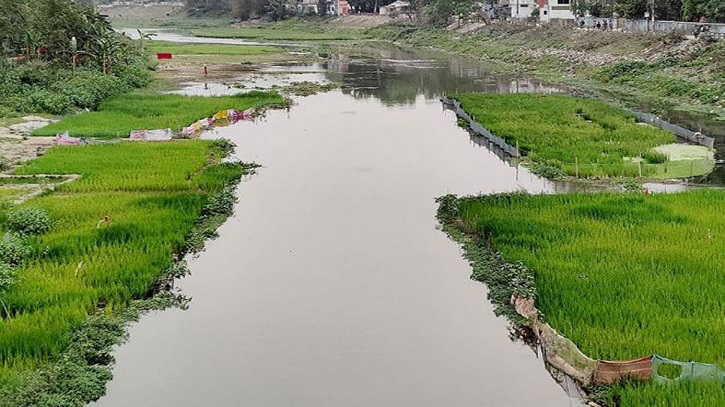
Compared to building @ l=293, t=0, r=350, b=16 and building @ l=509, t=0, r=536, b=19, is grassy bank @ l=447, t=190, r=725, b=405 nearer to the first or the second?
building @ l=509, t=0, r=536, b=19

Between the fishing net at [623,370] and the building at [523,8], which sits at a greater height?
the building at [523,8]

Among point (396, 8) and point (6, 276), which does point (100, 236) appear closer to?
point (6, 276)

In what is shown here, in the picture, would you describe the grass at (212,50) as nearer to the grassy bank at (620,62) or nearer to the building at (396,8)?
the grassy bank at (620,62)

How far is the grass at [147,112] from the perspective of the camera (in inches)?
858

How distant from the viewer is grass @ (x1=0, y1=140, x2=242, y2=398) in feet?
28.5

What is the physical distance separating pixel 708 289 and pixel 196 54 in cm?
4610

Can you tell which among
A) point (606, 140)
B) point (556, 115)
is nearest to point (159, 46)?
point (556, 115)

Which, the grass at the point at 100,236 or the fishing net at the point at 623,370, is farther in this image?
the grass at the point at 100,236

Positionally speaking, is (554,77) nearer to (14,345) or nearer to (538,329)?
(538,329)

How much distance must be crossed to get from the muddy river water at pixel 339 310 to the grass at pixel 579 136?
98 cm

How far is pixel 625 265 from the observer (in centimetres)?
1056

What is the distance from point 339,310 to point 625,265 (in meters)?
3.88

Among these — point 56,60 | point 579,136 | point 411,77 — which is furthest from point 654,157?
point 411,77

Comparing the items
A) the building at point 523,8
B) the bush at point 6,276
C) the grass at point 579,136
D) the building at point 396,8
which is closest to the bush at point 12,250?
the bush at point 6,276
